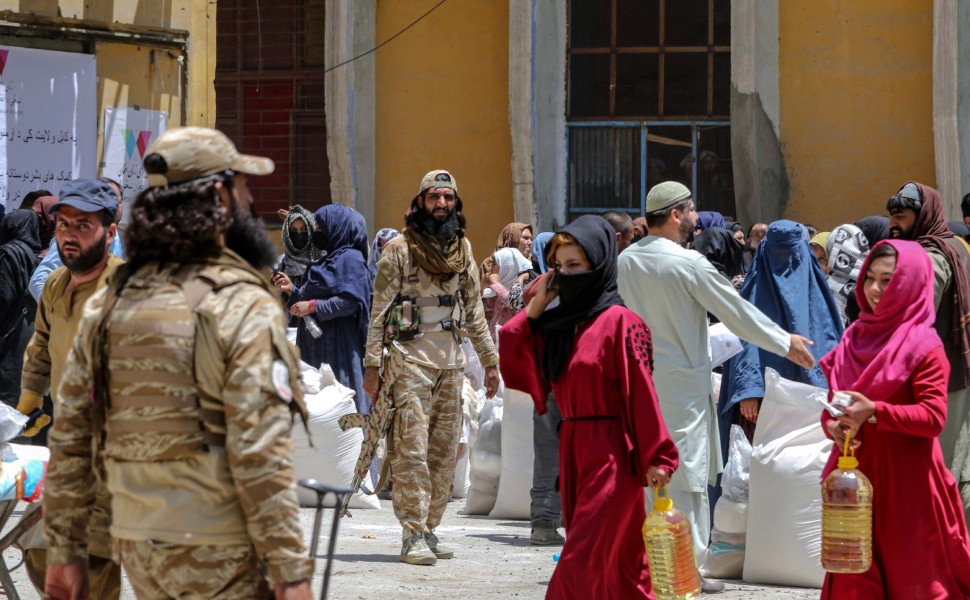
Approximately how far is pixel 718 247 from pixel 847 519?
4.24 meters

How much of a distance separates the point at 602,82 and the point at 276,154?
3.49 m

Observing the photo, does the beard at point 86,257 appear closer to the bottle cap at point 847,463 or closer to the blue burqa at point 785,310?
the bottle cap at point 847,463

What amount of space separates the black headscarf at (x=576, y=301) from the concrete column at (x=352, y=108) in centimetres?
1020

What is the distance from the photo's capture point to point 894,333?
561 centimetres

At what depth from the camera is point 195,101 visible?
12.1 metres

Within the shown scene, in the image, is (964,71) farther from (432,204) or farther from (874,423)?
(874,423)

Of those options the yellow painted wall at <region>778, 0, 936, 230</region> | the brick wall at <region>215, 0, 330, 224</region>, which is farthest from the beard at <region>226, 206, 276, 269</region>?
the brick wall at <region>215, 0, 330, 224</region>

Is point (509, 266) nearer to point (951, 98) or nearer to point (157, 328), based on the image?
point (951, 98)

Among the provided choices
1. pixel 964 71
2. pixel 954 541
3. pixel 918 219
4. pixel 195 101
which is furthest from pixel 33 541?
pixel 964 71

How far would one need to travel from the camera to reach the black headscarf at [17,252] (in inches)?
350

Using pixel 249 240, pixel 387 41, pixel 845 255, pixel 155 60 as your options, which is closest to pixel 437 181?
pixel 845 255

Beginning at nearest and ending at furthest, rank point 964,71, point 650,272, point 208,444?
point 208,444 → point 650,272 → point 964,71

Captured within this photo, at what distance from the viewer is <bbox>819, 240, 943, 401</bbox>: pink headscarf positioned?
5535 mm

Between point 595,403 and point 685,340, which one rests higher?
point 685,340
